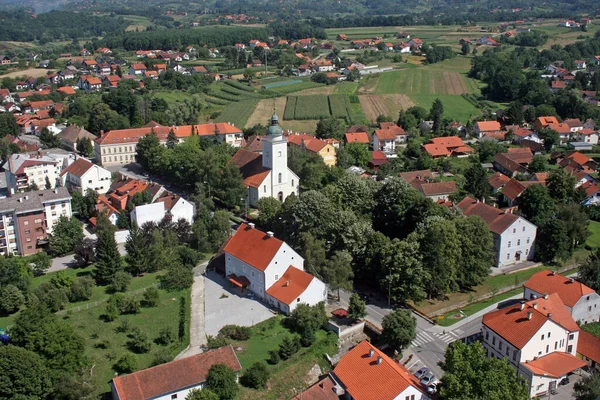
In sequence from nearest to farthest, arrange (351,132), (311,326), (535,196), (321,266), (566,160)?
1. (311,326)
2. (321,266)
3. (535,196)
4. (566,160)
5. (351,132)

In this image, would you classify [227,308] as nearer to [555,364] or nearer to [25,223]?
[555,364]

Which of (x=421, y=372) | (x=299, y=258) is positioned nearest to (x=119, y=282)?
(x=299, y=258)

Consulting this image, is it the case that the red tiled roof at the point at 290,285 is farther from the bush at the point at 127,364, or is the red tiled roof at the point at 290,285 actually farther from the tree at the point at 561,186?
the tree at the point at 561,186

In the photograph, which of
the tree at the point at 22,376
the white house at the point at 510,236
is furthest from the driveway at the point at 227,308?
the white house at the point at 510,236

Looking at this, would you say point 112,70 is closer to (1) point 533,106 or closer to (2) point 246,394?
(1) point 533,106

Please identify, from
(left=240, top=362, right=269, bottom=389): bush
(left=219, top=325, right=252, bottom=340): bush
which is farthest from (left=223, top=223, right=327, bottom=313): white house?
(left=240, top=362, right=269, bottom=389): bush

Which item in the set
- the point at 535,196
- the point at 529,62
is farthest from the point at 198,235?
the point at 529,62
